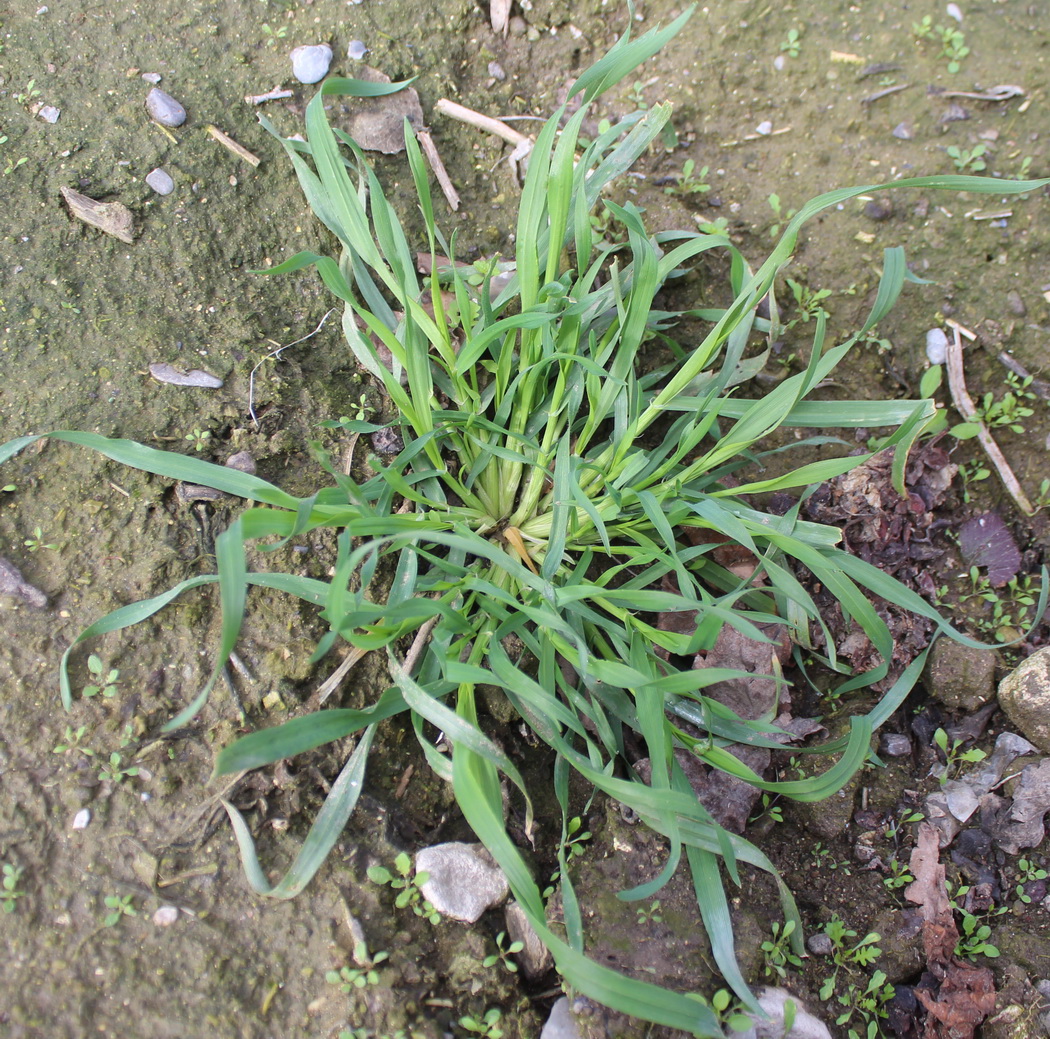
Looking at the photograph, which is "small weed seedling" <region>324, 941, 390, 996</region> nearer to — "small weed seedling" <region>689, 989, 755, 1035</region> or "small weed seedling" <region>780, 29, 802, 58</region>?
"small weed seedling" <region>689, 989, 755, 1035</region>

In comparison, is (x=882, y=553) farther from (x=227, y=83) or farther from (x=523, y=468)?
(x=227, y=83)

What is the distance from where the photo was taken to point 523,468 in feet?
5.24

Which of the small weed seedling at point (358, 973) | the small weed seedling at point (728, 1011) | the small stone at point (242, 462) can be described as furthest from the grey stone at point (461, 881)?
the small stone at point (242, 462)

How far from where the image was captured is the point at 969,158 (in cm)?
183

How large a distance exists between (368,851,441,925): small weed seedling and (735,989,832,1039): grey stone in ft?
1.71

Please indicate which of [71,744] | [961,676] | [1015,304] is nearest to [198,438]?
[71,744]

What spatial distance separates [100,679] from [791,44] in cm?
222

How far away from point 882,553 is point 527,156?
1300 mm

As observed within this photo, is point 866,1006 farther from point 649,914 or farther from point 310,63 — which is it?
point 310,63

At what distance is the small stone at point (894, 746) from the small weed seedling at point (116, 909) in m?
1.43

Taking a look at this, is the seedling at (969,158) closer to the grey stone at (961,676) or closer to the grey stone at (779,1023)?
the grey stone at (961,676)

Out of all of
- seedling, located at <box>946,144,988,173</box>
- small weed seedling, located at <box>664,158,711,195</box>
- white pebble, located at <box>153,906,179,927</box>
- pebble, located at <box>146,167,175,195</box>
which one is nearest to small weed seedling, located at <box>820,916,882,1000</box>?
white pebble, located at <box>153,906,179,927</box>

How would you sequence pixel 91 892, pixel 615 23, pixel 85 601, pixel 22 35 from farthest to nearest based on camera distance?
pixel 615 23, pixel 22 35, pixel 85 601, pixel 91 892

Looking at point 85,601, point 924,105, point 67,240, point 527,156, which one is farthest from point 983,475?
point 67,240
